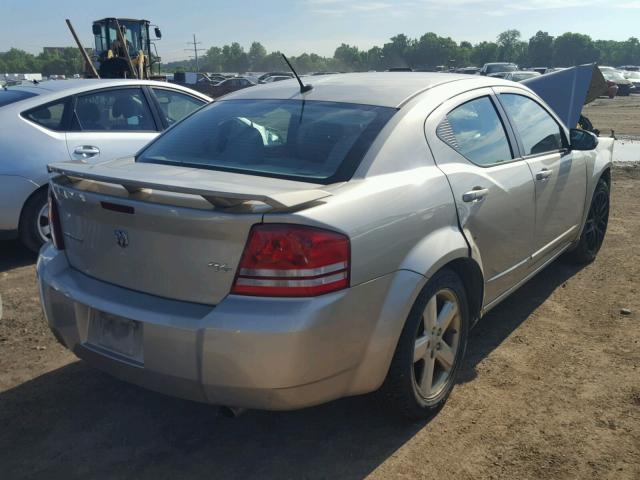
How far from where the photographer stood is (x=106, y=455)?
2789 millimetres

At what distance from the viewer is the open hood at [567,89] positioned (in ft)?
27.7

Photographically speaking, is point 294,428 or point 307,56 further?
point 307,56

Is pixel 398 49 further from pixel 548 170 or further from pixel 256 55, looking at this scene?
pixel 548 170

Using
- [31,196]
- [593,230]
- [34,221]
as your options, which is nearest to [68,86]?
[31,196]

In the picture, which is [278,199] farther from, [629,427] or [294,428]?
[629,427]

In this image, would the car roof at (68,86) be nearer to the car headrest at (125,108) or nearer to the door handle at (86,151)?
the car headrest at (125,108)

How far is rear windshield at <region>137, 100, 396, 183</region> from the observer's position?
285 cm

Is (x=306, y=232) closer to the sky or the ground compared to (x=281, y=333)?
closer to the sky

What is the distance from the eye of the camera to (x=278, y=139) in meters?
3.12

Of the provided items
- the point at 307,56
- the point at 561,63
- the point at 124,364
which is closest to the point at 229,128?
the point at 124,364

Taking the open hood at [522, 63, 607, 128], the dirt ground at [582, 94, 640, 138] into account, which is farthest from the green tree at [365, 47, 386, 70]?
the open hood at [522, 63, 607, 128]

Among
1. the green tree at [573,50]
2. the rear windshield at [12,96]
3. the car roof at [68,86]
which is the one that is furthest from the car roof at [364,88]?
the green tree at [573,50]

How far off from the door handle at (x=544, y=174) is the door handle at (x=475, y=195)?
76cm

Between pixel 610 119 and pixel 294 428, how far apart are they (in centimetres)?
2189
